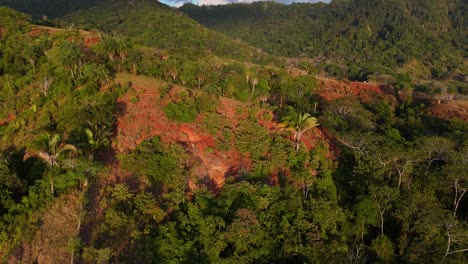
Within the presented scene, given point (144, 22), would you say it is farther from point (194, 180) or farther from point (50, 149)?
point (50, 149)

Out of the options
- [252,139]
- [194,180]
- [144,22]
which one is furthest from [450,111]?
[144,22]

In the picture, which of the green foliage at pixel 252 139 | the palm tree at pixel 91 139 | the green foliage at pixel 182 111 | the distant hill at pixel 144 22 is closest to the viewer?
the palm tree at pixel 91 139

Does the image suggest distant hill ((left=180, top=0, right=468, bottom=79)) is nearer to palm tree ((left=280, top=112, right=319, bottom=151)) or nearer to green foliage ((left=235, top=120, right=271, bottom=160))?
palm tree ((left=280, top=112, right=319, bottom=151))

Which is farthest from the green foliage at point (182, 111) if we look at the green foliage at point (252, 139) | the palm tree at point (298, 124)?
the palm tree at point (298, 124)

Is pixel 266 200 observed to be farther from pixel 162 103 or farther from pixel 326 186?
pixel 162 103

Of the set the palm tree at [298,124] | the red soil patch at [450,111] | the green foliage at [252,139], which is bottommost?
the red soil patch at [450,111]

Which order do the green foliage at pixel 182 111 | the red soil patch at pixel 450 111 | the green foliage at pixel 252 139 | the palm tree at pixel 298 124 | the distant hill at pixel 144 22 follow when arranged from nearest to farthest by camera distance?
1. the green foliage at pixel 252 139
2. the palm tree at pixel 298 124
3. the green foliage at pixel 182 111
4. the red soil patch at pixel 450 111
5. the distant hill at pixel 144 22

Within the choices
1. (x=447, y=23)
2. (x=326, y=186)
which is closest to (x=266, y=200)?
(x=326, y=186)

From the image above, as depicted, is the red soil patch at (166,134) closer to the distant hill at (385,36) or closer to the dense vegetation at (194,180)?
the dense vegetation at (194,180)
